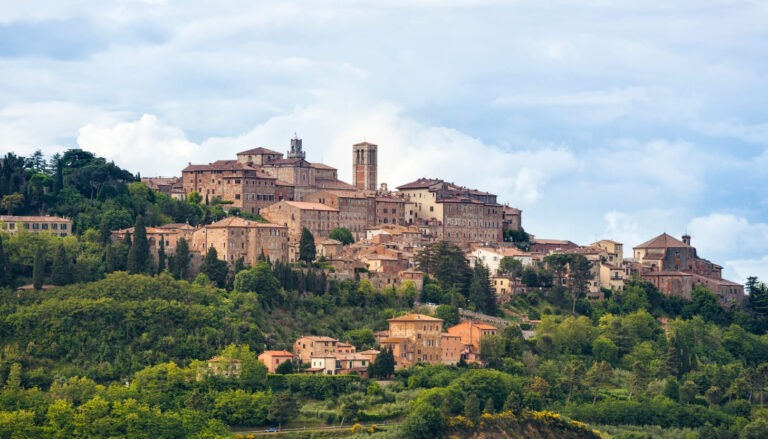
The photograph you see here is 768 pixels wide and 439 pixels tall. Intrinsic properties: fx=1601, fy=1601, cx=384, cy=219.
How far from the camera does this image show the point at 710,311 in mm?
110625

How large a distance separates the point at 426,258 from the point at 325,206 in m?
9.69

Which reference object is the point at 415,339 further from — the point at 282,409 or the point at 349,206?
the point at 349,206

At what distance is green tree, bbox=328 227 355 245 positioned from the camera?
10469 centimetres

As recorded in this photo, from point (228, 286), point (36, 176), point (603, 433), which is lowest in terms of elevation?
point (603, 433)

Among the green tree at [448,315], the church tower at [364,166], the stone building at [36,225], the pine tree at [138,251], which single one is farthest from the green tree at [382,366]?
the church tower at [364,166]

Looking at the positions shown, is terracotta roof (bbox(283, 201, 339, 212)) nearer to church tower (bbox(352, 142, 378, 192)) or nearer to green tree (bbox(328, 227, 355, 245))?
green tree (bbox(328, 227, 355, 245))

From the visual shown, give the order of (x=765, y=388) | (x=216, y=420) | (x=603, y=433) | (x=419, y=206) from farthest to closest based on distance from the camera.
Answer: (x=419, y=206) → (x=765, y=388) → (x=603, y=433) → (x=216, y=420)

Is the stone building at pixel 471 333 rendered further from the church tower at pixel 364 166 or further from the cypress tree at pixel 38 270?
the church tower at pixel 364 166

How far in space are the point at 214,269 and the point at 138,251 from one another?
14.7 feet

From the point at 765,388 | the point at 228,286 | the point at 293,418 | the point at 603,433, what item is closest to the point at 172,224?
the point at 228,286

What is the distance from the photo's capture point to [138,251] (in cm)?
8856

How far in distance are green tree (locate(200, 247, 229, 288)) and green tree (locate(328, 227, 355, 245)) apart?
14.9 metres

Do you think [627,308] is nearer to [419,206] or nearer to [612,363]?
[612,363]

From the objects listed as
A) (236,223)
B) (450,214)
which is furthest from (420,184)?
(236,223)
